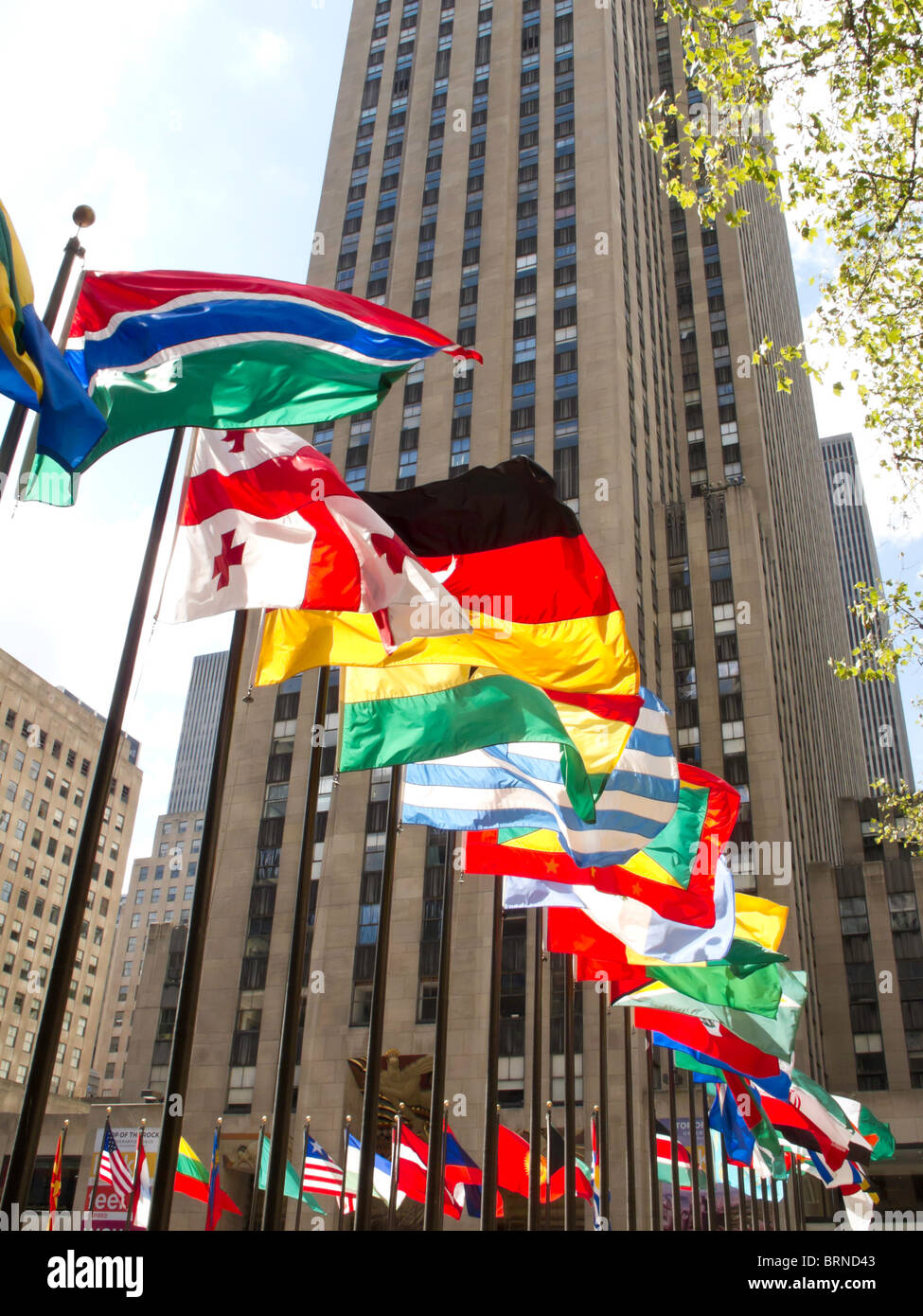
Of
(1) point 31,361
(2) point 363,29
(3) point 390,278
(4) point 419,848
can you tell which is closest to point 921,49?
(1) point 31,361

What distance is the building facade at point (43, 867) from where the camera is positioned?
98438 millimetres

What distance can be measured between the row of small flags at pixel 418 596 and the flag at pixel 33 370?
2cm

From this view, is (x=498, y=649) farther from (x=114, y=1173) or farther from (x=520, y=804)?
(x=114, y=1173)

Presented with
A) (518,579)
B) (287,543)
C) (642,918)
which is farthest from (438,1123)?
(287,543)

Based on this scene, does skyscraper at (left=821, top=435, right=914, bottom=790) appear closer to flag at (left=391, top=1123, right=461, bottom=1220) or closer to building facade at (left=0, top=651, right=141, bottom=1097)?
building facade at (left=0, top=651, right=141, bottom=1097)

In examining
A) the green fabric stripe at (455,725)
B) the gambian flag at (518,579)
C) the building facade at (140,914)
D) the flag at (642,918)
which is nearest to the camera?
the green fabric stripe at (455,725)

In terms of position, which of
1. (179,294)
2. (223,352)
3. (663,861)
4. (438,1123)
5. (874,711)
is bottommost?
(438,1123)

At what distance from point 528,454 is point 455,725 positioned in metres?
58.6

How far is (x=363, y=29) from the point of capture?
93688 mm

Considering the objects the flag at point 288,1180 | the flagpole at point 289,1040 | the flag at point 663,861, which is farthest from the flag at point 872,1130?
the flagpole at point 289,1040

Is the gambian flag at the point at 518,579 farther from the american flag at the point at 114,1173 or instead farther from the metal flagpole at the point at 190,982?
the american flag at the point at 114,1173

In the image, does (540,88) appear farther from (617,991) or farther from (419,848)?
(617,991)

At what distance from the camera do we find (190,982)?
9852 mm

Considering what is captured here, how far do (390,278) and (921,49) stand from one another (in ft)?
211
